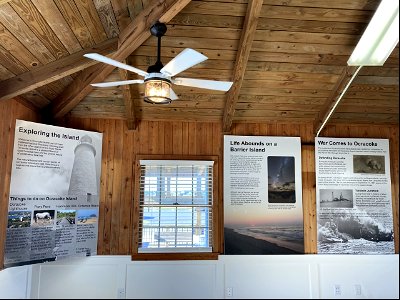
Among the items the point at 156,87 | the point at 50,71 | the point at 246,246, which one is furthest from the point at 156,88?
the point at 246,246

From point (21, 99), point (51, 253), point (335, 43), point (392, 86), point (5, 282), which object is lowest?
point (5, 282)

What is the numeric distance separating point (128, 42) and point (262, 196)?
103 inches

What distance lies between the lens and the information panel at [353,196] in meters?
4.70

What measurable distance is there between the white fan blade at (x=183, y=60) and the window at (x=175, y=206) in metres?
2.16

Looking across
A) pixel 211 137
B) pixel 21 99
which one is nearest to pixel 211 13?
pixel 211 137

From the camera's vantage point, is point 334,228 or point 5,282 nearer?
point 5,282

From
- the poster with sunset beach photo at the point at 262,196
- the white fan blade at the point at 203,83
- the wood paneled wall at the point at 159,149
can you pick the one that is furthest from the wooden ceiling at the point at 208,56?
the white fan blade at the point at 203,83

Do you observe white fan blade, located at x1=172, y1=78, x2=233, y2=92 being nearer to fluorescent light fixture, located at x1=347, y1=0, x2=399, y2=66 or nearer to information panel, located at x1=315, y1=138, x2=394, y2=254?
fluorescent light fixture, located at x1=347, y1=0, x2=399, y2=66

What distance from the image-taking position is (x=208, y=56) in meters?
3.73

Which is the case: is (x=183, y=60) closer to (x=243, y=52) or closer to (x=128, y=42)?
(x=128, y=42)

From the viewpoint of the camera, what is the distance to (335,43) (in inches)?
143

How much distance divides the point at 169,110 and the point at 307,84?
1.73m

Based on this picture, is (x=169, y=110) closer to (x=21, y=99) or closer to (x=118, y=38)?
(x=118, y=38)

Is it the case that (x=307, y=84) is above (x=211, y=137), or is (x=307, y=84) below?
above
